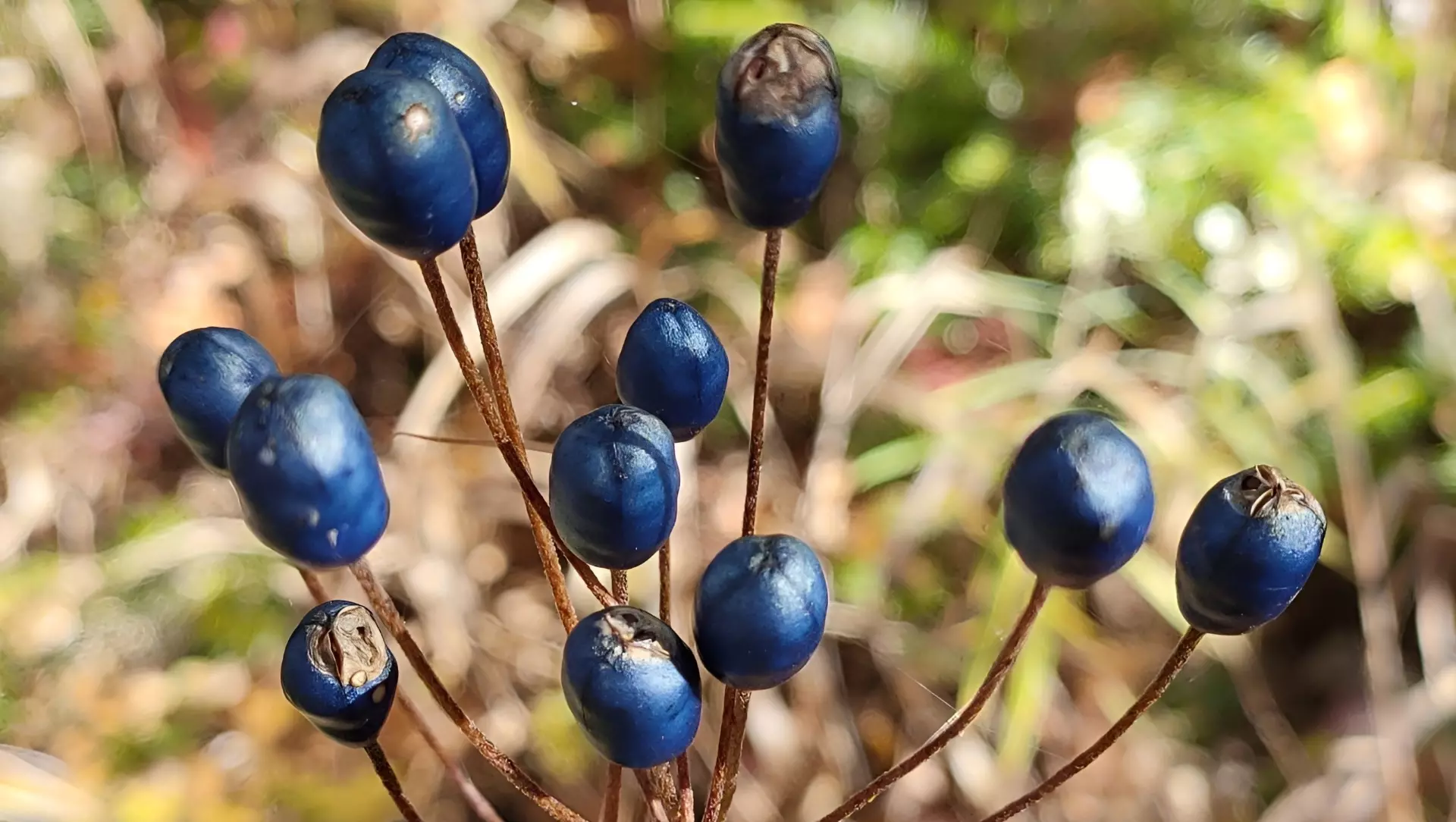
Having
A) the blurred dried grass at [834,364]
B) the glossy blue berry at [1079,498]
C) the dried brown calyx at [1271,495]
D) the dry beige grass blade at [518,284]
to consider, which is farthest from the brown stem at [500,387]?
the dry beige grass blade at [518,284]

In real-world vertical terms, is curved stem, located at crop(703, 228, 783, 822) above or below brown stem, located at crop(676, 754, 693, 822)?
above

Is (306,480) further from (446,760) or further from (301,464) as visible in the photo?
(446,760)

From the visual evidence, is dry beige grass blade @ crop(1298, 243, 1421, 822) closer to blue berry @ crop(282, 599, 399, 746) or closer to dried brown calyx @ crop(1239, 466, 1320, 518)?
dried brown calyx @ crop(1239, 466, 1320, 518)

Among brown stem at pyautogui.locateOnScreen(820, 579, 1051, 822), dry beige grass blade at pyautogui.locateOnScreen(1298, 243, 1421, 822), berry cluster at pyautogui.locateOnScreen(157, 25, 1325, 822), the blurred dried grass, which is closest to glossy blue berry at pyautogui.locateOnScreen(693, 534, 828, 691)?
berry cluster at pyautogui.locateOnScreen(157, 25, 1325, 822)

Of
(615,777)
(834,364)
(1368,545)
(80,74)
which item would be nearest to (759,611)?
(615,777)

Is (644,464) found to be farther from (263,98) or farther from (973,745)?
(263,98)

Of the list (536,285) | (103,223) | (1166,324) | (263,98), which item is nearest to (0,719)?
(103,223)

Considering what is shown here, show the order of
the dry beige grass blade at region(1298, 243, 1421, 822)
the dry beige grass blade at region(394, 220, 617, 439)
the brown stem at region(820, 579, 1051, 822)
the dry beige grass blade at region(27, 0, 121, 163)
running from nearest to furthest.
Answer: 1. the brown stem at region(820, 579, 1051, 822)
2. the dry beige grass blade at region(1298, 243, 1421, 822)
3. the dry beige grass blade at region(394, 220, 617, 439)
4. the dry beige grass blade at region(27, 0, 121, 163)
